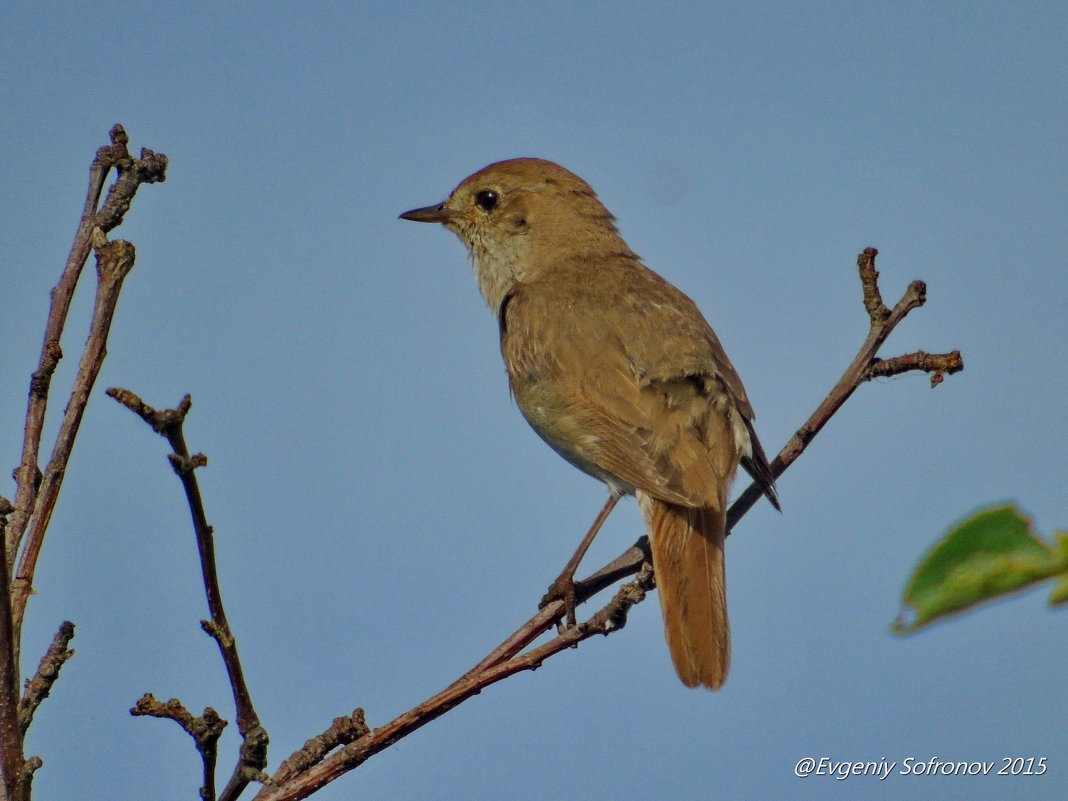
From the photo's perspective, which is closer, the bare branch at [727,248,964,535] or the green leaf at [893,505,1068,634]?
the green leaf at [893,505,1068,634]

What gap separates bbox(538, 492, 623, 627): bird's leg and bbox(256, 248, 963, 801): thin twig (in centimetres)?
7

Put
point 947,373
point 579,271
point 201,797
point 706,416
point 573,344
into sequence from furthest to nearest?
1. point 579,271
2. point 573,344
3. point 706,416
4. point 947,373
5. point 201,797

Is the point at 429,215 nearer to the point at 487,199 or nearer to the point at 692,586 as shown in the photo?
the point at 487,199

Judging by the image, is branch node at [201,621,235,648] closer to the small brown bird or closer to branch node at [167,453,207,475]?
branch node at [167,453,207,475]

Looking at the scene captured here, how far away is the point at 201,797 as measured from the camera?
2316mm

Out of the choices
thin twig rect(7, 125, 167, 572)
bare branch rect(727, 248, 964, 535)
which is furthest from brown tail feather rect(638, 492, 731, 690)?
thin twig rect(7, 125, 167, 572)

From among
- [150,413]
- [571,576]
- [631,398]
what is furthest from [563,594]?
[150,413]

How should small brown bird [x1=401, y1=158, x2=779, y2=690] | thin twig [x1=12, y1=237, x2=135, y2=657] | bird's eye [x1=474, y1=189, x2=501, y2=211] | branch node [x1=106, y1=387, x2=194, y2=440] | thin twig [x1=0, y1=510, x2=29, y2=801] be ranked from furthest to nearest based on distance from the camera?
bird's eye [x1=474, y1=189, x2=501, y2=211] → small brown bird [x1=401, y1=158, x2=779, y2=690] → thin twig [x1=12, y1=237, x2=135, y2=657] → thin twig [x1=0, y1=510, x2=29, y2=801] → branch node [x1=106, y1=387, x2=194, y2=440]

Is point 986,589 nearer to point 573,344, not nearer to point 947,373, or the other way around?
point 947,373

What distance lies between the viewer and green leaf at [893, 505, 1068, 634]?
3.55 ft

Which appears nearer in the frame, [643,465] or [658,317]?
[643,465]

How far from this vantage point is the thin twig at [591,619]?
2451 mm

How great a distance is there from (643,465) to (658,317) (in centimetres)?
97

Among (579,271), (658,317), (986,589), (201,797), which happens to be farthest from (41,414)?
(579,271)
